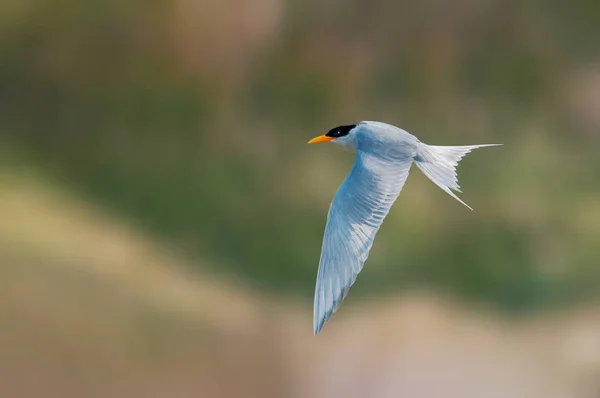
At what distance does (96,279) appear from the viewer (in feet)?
6.73

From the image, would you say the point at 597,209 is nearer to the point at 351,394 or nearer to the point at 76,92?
the point at 351,394

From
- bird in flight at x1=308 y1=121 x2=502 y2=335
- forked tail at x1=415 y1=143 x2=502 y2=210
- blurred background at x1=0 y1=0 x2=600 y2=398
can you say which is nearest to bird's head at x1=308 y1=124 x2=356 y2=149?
bird in flight at x1=308 y1=121 x2=502 y2=335

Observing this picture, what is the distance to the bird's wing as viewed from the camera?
3.54 feet

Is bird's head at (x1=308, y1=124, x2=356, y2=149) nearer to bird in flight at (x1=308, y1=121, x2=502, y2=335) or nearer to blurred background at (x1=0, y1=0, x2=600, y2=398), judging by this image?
bird in flight at (x1=308, y1=121, x2=502, y2=335)

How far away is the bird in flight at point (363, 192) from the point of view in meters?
1.09

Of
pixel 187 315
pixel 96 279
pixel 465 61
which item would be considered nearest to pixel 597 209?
pixel 465 61

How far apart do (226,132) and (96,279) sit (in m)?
0.62

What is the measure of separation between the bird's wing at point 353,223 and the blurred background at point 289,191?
0.93 metres

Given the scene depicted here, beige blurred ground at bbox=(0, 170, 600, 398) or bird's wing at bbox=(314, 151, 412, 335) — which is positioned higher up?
bird's wing at bbox=(314, 151, 412, 335)

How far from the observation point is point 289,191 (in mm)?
2293

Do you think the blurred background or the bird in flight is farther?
the blurred background

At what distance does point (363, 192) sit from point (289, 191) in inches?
44.6

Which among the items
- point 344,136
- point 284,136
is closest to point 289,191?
point 284,136

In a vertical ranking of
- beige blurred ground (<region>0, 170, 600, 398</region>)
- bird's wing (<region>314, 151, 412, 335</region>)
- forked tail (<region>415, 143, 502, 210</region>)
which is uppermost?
forked tail (<region>415, 143, 502, 210</region>)
